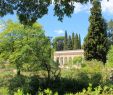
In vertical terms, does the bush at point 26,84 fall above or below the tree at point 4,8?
below

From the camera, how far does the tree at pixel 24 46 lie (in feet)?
83.4

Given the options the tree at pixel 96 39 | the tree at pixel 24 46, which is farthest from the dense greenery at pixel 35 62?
the tree at pixel 96 39

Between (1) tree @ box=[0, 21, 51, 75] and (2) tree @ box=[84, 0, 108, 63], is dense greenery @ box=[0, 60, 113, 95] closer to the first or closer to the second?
(1) tree @ box=[0, 21, 51, 75]

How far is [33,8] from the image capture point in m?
16.2

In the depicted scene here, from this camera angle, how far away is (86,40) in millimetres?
56938

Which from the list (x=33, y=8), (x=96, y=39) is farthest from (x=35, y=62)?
(x=96, y=39)

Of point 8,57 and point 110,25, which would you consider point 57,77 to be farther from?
point 110,25

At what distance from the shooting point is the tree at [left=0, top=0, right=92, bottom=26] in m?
15.5

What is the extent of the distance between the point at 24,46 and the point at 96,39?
31402 millimetres

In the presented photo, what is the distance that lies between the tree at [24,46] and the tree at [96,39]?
2487 centimetres

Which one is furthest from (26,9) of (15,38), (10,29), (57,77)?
(10,29)

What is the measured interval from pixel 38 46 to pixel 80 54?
52.0m

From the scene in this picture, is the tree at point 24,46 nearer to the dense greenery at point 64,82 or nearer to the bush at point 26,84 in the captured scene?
the dense greenery at point 64,82

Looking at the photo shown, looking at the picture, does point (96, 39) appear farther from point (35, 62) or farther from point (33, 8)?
point (33, 8)
